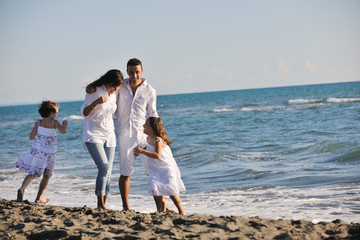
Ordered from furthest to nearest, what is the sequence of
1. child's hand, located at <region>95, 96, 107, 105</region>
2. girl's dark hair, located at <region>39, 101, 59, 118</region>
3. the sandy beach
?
girl's dark hair, located at <region>39, 101, 59, 118</region> < child's hand, located at <region>95, 96, 107, 105</region> < the sandy beach

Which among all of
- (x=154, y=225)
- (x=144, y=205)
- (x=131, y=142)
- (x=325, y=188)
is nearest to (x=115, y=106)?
(x=131, y=142)

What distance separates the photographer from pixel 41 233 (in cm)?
377

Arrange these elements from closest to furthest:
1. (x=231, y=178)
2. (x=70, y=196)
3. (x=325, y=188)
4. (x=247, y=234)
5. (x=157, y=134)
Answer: (x=247, y=234) < (x=157, y=134) < (x=325, y=188) < (x=70, y=196) < (x=231, y=178)

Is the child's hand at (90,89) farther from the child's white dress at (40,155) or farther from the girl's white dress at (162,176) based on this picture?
the child's white dress at (40,155)

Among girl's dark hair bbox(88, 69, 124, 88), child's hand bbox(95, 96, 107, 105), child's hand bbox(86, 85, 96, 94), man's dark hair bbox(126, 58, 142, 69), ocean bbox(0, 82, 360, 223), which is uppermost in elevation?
man's dark hair bbox(126, 58, 142, 69)

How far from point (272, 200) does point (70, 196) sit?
143 inches

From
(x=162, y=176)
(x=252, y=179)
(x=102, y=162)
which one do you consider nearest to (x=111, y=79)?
(x=102, y=162)

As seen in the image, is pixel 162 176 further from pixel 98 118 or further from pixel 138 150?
pixel 98 118

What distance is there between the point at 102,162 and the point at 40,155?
1.34 meters

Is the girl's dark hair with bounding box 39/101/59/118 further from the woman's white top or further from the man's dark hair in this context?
the man's dark hair

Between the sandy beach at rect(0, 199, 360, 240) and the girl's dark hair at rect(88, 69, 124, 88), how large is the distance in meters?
1.53

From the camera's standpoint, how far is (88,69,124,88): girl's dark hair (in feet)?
15.7

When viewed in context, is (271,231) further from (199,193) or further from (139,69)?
(199,193)

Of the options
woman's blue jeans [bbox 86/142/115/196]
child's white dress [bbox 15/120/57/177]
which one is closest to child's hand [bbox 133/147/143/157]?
woman's blue jeans [bbox 86/142/115/196]
